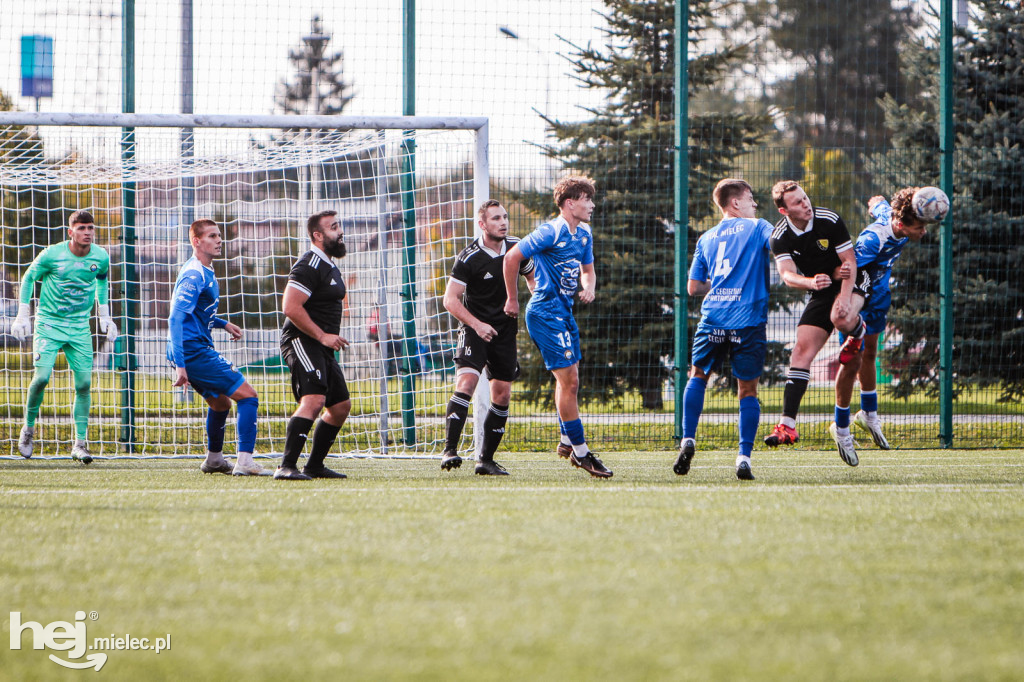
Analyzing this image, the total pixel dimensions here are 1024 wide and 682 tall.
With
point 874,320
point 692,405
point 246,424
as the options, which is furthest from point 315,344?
point 874,320

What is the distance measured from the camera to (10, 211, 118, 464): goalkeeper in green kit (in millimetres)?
7961

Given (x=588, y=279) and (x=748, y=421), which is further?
(x=588, y=279)

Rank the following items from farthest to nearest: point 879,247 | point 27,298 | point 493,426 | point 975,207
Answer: point 975,207
point 27,298
point 879,247
point 493,426

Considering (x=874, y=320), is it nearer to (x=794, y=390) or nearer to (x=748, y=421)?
(x=794, y=390)

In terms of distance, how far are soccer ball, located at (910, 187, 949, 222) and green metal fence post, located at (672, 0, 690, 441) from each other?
8.93 ft

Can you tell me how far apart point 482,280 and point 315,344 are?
136cm

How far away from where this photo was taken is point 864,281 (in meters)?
7.30

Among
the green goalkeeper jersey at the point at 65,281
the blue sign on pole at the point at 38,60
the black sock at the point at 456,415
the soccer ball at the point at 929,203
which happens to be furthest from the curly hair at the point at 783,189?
the blue sign on pole at the point at 38,60

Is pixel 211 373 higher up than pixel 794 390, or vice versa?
pixel 211 373

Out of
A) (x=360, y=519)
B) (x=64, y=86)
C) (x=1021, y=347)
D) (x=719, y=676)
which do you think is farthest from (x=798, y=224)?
(x=64, y=86)

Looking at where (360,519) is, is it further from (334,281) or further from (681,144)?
(681,144)

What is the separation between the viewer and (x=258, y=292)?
9.79 metres

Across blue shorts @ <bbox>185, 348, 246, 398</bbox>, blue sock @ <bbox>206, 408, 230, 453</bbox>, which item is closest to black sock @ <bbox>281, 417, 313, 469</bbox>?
blue shorts @ <bbox>185, 348, 246, 398</bbox>
